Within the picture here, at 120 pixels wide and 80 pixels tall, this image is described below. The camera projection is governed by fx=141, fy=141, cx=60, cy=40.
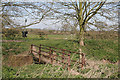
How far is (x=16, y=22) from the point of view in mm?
3123

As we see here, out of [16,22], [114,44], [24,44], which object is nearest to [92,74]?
[16,22]

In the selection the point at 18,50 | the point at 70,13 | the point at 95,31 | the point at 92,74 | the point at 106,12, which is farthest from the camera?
the point at 18,50

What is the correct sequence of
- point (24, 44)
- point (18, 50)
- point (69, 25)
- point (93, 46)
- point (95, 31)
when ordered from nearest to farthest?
point (69, 25) < point (95, 31) < point (18, 50) < point (24, 44) < point (93, 46)

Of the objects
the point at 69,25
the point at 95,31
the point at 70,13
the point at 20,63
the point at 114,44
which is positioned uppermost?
the point at 70,13

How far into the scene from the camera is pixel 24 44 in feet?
33.0

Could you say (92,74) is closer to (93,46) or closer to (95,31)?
(95,31)

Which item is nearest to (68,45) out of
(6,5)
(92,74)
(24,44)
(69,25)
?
(24,44)

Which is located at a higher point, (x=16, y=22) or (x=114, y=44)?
(x=16, y=22)

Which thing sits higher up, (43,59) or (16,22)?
(16,22)

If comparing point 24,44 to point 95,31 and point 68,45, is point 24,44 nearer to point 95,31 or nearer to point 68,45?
point 68,45

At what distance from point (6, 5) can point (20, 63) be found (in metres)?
3.02

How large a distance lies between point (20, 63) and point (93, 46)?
6.83 metres

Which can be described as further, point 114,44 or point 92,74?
point 114,44

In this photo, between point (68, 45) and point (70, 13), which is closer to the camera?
point (70, 13)
